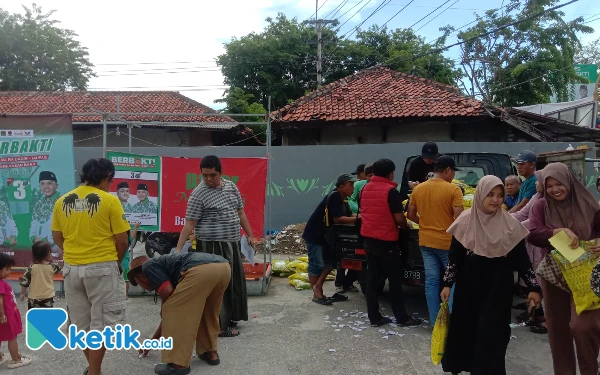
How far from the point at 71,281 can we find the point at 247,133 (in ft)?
64.1

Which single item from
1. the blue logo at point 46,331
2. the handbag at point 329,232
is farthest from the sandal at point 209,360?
the handbag at point 329,232

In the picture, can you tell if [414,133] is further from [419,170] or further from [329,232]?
→ [329,232]

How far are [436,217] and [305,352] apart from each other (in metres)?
1.86

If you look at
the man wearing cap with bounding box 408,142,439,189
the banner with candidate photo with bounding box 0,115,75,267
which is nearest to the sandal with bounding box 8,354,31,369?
the banner with candidate photo with bounding box 0,115,75,267

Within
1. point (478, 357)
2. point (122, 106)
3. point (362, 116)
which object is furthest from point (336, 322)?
point (122, 106)

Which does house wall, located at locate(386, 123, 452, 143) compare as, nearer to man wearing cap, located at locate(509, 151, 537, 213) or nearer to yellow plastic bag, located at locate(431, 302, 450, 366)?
man wearing cap, located at locate(509, 151, 537, 213)

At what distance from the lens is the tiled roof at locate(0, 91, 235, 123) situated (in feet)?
72.8

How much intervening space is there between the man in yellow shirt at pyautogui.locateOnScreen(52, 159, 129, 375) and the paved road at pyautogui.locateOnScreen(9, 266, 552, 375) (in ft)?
2.45

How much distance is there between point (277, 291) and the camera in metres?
6.91

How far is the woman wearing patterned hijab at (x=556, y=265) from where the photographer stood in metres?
3.39

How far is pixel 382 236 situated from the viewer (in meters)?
5.23

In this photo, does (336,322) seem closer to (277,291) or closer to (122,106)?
(277,291)

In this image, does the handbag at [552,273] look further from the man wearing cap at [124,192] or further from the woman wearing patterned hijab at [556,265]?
the man wearing cap at [124,192]

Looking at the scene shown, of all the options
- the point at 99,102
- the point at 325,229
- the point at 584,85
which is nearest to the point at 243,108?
the point at 99,102
